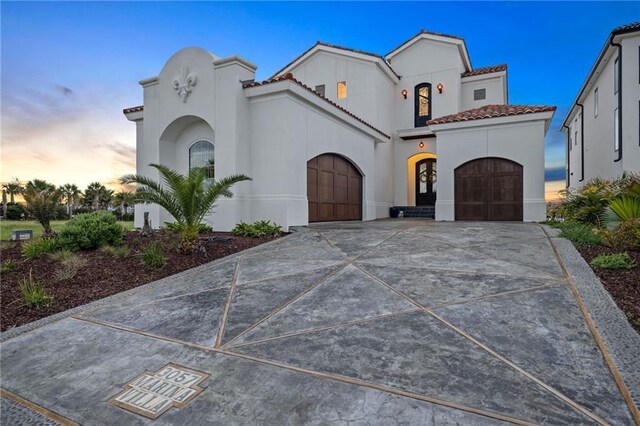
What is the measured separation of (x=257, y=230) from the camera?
9836mm

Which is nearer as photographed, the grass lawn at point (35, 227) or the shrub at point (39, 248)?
the shrub at point (39, 248)

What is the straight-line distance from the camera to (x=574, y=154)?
2389 centimetres

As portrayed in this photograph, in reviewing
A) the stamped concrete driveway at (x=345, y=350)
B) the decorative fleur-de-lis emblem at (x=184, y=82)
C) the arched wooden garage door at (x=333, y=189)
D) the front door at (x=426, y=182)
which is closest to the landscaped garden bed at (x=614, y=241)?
the stamped concrete driveway at (x=345, y=350)

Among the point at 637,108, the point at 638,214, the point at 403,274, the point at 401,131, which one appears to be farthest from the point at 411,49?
the point at 403,274

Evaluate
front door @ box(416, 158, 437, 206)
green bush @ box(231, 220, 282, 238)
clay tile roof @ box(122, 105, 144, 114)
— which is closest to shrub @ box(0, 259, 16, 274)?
green bush @ box(231, 220, 282, 238)

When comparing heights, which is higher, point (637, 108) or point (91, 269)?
point (637, 108)

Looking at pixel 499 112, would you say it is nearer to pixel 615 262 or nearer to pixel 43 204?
pixel 615 262

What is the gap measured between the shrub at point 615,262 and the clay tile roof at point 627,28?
12794mm

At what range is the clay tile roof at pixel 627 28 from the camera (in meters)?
12.7

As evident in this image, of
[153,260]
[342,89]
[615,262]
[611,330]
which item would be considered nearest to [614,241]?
[615,262]

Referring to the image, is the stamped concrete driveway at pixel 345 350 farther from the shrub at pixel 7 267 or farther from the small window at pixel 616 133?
the small window at pixel 616 133

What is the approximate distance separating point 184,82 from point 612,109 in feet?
59.5

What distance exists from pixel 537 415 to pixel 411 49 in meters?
20.9

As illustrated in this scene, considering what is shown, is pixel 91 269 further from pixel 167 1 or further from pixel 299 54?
pixel 299 54
